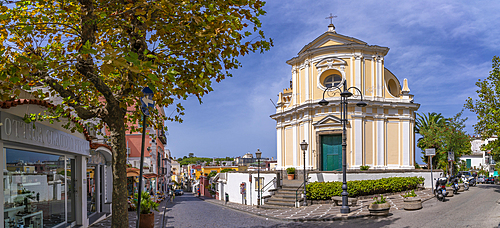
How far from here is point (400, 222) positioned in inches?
496

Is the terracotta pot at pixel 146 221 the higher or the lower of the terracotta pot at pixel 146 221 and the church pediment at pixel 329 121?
the lower

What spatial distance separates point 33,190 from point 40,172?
597mm

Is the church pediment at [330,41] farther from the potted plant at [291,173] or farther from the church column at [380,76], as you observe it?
the potted plant at [291,173]

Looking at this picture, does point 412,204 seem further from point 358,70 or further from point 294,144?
point 294,144

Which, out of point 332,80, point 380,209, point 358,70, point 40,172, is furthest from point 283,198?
point 40,172

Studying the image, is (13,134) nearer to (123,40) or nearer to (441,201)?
(123,40)

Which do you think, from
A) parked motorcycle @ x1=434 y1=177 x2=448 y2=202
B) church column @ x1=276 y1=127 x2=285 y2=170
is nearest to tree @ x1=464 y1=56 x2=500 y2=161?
parked motorcycle @ x1=434 y1=177 x2=448 y2=202

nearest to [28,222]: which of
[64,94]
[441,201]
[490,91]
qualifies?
[64,94]

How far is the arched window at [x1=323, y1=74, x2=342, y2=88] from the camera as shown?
27188mm

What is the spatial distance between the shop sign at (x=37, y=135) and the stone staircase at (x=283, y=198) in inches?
433

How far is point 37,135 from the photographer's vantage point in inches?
332

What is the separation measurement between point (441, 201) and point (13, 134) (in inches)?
696

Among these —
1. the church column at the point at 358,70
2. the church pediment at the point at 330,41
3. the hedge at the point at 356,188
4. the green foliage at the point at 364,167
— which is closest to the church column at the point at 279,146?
the church pediment at the point at 330,41

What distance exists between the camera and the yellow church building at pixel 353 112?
2609 centimetres
